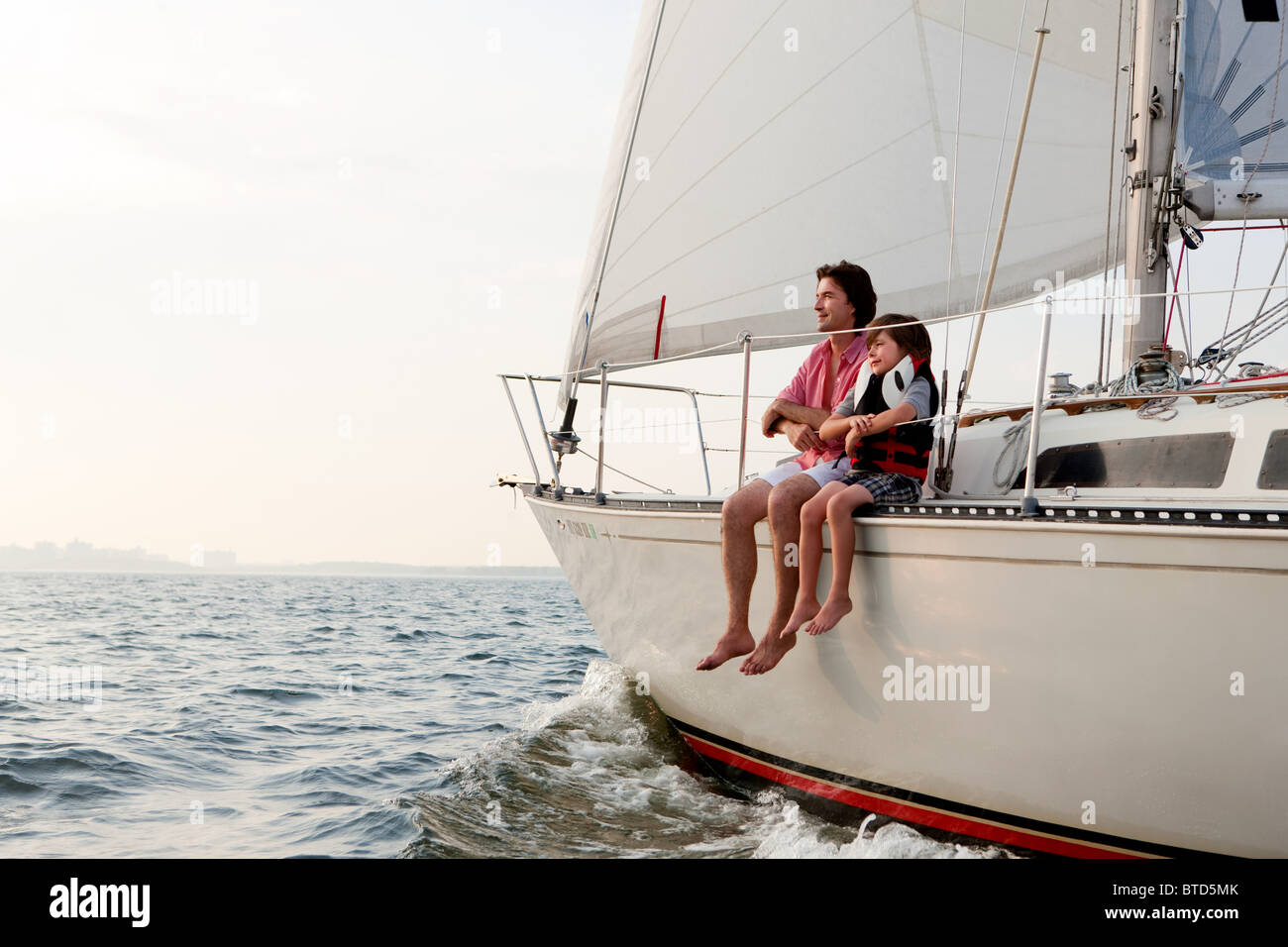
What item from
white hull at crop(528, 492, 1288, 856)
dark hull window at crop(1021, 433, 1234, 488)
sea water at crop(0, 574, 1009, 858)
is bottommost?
sea water at crop(0, 574, 1009, 858)

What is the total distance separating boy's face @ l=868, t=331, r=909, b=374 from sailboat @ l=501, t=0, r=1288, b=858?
11.4 inches

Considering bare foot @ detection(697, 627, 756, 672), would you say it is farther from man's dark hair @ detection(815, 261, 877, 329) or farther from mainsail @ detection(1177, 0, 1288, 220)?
mainsail @ detection(1177, 0, 1288, 220)

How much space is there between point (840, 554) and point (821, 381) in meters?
1.06

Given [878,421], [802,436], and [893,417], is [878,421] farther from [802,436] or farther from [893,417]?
[802,436]

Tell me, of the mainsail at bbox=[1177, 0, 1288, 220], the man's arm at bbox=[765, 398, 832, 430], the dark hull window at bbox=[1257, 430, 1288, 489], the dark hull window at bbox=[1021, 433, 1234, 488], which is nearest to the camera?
the dark hull window at bbox=[1257, 430, 1288, 489]

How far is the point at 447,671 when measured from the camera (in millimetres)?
10781

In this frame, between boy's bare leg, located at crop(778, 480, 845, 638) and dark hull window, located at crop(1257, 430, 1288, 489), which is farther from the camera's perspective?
boy's bare leg, located at crop(778, 480, 845, 638)

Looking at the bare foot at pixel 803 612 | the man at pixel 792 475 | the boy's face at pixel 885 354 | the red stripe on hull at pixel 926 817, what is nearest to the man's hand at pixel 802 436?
the man at pixel 792 475

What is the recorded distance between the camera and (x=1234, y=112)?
5.52 m

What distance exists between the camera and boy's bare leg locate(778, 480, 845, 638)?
3742 mm

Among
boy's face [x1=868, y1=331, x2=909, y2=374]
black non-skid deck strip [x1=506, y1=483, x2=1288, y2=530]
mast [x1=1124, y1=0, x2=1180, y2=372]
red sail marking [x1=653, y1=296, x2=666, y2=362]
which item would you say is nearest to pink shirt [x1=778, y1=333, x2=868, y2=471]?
boy's face [x1=868, y1=331, x2=909, y2=374]

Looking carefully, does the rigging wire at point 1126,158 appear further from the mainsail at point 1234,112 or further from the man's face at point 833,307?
the man's face at point 833,307
